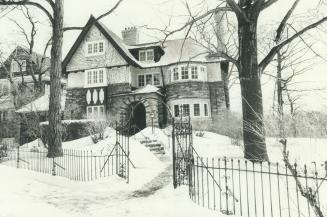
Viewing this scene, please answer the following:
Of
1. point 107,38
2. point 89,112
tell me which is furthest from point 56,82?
point 107,38

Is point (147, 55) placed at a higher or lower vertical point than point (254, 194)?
higher

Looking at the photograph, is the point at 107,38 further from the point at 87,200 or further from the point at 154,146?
the point at 87,200

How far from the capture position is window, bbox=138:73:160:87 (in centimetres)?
3080

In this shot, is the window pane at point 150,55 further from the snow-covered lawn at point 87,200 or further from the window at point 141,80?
the snow-covered lawn at point 87,200

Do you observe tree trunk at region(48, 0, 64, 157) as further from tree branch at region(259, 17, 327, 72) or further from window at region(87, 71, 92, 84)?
window at region(87, 71, 92, 84)

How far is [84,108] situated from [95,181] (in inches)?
802

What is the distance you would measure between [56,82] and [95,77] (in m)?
15.3

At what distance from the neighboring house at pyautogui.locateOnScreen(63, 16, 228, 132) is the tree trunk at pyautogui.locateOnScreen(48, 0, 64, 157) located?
41.5 ft

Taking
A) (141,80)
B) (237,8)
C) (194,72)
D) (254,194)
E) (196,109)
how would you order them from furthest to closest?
1. (141,80)
2. (194,72)
3. (196,109)
4. (237,8)
5. (254,194)

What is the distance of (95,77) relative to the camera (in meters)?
30.3

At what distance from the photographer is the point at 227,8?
464 inches

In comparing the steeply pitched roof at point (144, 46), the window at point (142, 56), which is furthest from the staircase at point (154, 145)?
the window at point (142, 56)

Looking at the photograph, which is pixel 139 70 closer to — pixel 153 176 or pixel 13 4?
pixel 13 4

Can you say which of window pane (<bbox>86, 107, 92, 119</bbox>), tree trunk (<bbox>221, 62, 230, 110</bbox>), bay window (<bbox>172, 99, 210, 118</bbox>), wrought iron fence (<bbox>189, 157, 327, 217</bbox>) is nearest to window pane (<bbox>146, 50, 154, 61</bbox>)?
bay window (<bbox>172, 99, 210, 118</bbox>)
